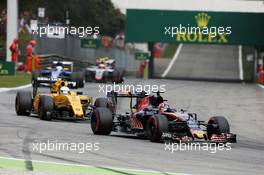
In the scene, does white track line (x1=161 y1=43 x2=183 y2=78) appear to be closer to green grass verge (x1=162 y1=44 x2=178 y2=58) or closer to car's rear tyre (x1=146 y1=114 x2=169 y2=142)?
green grass verge (x1=162 y1=44 x2=178 y2=58)

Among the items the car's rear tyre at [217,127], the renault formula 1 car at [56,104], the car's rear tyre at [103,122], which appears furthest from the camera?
the renault formula 1 car at [56,104]

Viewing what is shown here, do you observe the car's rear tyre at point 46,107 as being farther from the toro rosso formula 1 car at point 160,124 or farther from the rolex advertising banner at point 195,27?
the rolex advertising banner at point 195,27

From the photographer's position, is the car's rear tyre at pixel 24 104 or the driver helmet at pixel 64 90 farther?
the car's rear tyre at pixel 24 104

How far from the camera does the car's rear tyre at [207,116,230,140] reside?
52.1 feet

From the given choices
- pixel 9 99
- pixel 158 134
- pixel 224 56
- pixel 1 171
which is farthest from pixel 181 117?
pixel 224 56

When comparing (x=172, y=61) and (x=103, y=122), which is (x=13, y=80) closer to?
(x=103, y=122)

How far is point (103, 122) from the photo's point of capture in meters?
16.7

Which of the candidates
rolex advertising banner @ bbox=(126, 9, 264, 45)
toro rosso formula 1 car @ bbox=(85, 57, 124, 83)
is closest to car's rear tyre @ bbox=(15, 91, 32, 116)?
toro rosso formula 1 car @ bbox=(85, 57, 124, 83)

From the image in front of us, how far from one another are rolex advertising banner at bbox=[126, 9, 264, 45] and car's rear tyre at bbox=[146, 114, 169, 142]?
35.0 meters

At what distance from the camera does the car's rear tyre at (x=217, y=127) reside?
15866 millimetres

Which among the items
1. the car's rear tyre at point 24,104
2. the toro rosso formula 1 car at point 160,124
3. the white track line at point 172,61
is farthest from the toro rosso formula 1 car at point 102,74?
the toro rosso formula 1 car at point 160,124

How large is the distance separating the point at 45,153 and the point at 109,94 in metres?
5.75

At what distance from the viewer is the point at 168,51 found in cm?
9250

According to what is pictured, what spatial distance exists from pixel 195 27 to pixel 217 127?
3501 cm
